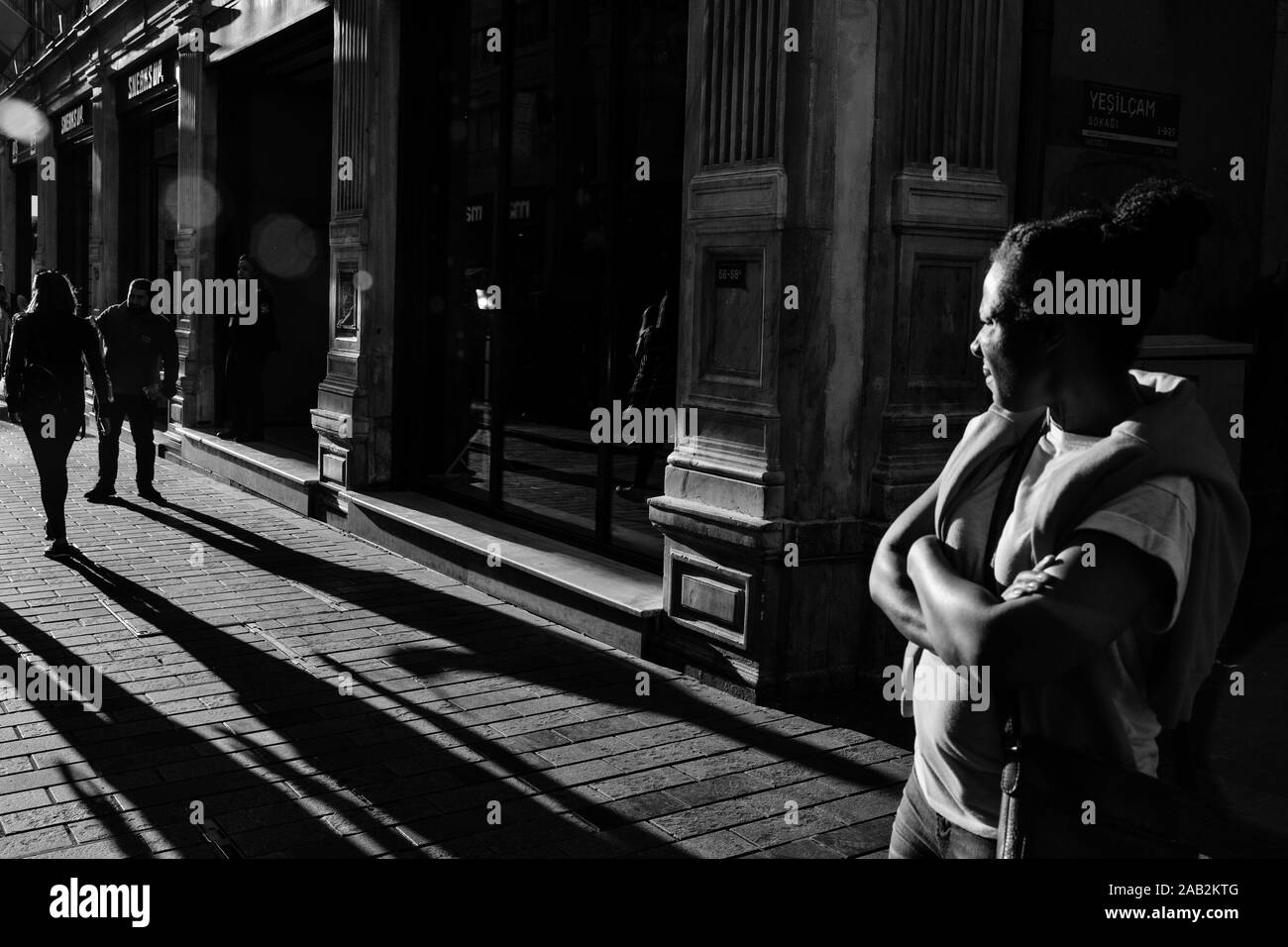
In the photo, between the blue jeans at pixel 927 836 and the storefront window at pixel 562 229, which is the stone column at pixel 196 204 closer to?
the storefront window at pixel 562 229

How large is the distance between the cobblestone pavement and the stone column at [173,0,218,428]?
21.2 ft

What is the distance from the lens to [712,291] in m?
6.01

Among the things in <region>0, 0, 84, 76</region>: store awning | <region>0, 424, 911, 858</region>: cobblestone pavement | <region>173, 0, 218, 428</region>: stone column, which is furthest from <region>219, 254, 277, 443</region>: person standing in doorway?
<region>0, 0, 84, 76</region>: store awning

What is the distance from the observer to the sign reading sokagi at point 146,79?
15359 mm

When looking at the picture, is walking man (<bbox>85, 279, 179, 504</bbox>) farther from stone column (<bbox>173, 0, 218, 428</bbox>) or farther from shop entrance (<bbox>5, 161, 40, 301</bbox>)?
shop entrance (<bbox>5, 161, 40, 301</bbox>)

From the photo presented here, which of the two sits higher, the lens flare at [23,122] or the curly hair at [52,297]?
the lens flare at [23,122]

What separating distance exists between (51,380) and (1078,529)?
28.9 ft

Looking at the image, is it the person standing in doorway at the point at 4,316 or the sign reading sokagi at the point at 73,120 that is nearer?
the sign reading sokagi at the point at 73,120

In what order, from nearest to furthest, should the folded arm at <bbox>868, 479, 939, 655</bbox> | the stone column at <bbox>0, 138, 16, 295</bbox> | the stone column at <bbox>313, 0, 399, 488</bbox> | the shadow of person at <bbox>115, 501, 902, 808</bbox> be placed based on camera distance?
the folded arm at <bbox>868, 479, 939, 655</bbox>, the shadow of person at <bbox>115, 501, 902, 808</bbox>, the stone column at <bbox>313, 0, 399, 488</bbox>, the stone column at <bbox>0, 138, 16, 295</bbox>

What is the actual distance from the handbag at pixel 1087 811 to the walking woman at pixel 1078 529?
0.04 metres

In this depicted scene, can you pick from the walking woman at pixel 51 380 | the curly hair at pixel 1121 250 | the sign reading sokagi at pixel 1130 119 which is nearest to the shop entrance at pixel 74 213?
the walking woman at pixel 51 380

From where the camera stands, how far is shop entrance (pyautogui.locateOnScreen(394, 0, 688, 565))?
7445mm

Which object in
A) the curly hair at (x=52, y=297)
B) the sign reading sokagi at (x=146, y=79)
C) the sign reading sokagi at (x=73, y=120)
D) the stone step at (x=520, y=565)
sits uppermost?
the sign reading sokagi at (x=73, y=120)

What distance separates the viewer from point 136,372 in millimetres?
10875
